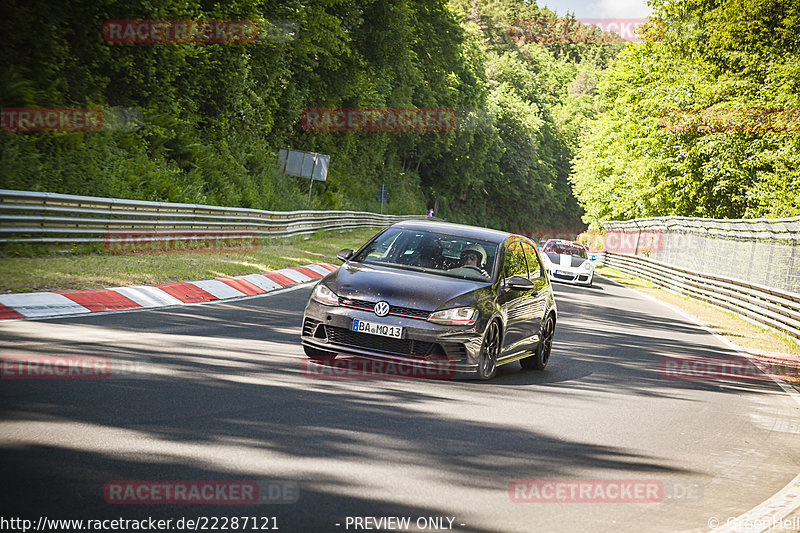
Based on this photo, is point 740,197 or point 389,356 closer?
point 389,356

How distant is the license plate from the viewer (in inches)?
328

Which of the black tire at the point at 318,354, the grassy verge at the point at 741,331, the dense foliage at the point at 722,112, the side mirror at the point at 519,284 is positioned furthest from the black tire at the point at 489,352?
the dense foliage at the point at 722,112

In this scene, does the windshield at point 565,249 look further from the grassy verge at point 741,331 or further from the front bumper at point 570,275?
the grassy verge at point 741,331

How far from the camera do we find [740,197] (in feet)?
135

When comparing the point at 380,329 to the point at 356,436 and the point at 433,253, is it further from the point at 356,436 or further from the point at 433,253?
the point at 356,436

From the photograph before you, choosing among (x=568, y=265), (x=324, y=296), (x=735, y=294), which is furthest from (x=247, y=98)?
(x=324, y=296)

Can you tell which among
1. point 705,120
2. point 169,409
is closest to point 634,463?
point 169,409

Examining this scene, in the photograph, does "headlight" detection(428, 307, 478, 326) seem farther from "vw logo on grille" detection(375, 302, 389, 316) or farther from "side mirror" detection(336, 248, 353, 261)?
"side mirror" detection(336, 248, 353, 261)

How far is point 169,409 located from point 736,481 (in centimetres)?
408

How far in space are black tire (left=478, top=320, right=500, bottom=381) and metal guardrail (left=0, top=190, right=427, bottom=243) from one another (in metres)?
8.19

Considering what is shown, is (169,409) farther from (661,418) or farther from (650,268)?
(650,268)

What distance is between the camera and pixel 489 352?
→ 910 centimetres

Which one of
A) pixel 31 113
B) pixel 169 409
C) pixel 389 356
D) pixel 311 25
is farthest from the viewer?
pixel 311 25

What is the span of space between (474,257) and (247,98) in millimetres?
26803
